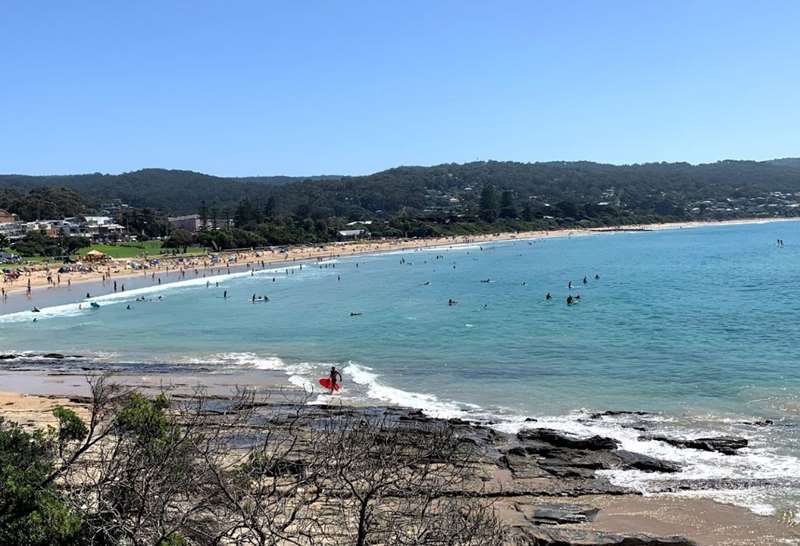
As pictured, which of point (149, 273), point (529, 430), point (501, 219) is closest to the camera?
point (529, 430)

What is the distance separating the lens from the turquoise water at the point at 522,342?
18.9 m

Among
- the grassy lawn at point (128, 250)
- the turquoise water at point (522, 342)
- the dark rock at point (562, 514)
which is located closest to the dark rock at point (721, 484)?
the turquoise water at point (522, 342)

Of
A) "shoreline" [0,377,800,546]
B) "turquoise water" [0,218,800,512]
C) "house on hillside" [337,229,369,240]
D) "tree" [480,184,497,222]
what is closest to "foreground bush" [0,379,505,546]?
"shoreline" [0,377,800,546]

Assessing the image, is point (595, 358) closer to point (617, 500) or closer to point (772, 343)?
point (772, 343)

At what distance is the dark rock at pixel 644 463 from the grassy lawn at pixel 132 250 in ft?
260

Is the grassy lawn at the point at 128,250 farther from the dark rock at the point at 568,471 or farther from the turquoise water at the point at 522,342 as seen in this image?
the dark rock at the point at 568,471

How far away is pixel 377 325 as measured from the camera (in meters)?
36.8

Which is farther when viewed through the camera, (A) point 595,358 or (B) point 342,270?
(B) point 342,270

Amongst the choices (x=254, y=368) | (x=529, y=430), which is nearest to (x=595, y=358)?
(x=529, y=430)

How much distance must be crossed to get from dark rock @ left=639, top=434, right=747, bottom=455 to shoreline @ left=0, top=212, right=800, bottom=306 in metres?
42.8

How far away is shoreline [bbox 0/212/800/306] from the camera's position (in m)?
60.5

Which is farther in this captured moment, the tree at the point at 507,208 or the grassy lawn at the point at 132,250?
the tree at the point at 507,208

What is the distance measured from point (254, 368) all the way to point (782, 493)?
→ 18.1 metres

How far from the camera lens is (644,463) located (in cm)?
1466
